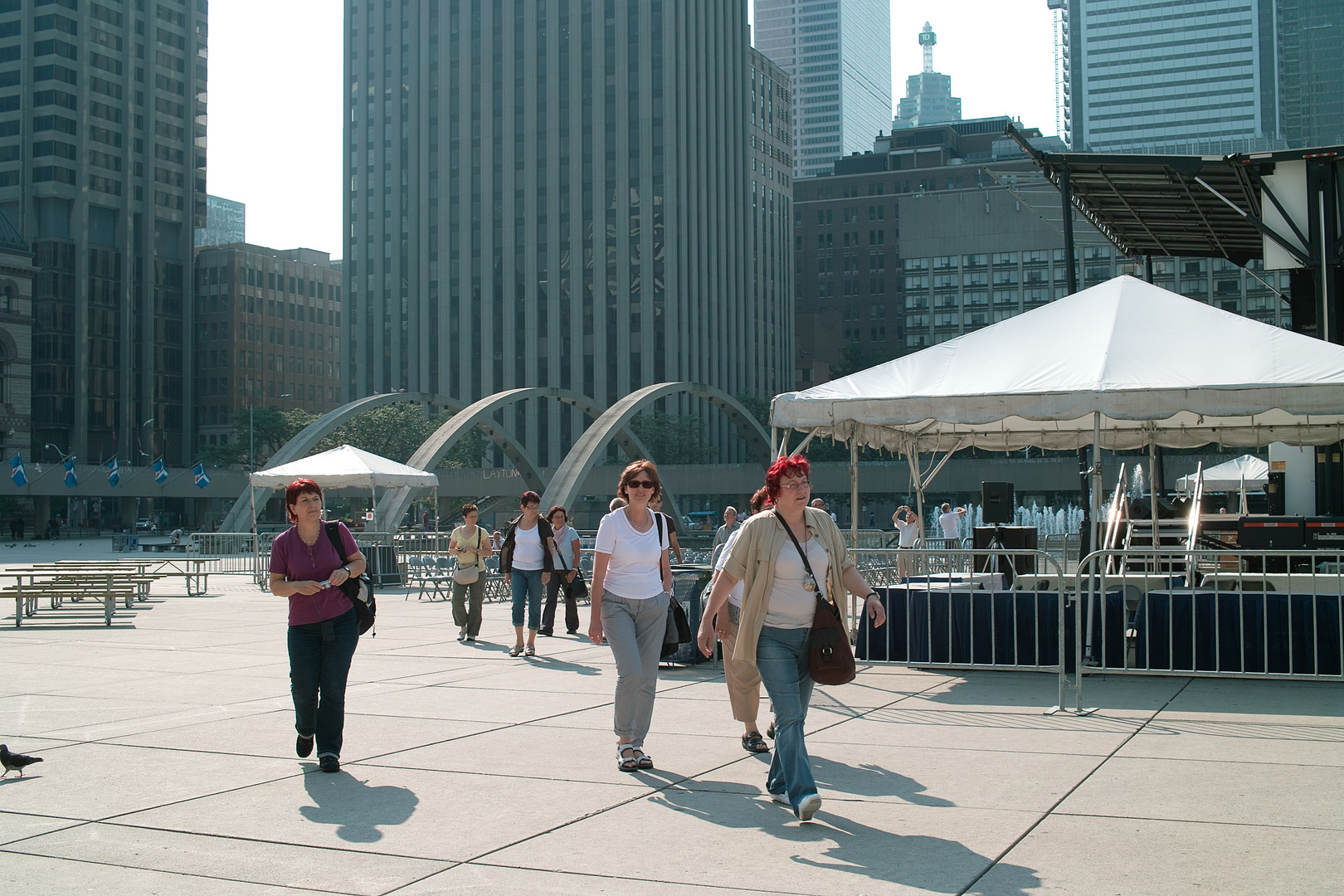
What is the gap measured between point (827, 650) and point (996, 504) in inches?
472

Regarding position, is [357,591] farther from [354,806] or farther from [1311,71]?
[1311,71]

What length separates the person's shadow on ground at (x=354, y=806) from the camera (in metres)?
5.97

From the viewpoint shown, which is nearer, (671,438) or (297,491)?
(297,491)

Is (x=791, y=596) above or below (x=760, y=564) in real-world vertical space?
below

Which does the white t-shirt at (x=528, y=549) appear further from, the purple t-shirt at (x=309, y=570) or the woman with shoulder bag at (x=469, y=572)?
the purple t-shirt at (x=309, y=570)

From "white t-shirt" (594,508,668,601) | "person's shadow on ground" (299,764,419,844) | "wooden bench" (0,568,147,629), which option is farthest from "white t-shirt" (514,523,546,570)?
"wooden bench" (0,568,147,629)

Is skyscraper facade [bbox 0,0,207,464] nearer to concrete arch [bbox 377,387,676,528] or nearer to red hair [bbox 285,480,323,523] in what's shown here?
concrete arch [bbox 377,387,676,528]

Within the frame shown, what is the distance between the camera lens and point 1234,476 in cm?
3888

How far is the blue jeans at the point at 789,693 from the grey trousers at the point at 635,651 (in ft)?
4.35

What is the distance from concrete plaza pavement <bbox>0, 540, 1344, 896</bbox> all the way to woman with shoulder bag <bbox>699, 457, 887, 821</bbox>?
1.32ft

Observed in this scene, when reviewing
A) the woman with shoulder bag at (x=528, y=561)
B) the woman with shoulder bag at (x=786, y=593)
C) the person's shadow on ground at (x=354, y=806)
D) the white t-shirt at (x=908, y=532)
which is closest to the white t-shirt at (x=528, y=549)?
the woman with shoulder bag at (x=528, y=561)

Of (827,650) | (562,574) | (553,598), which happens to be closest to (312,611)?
(827,650)

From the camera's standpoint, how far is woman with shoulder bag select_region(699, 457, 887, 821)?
6.11 metres

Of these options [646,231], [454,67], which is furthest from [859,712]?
[454,67]
